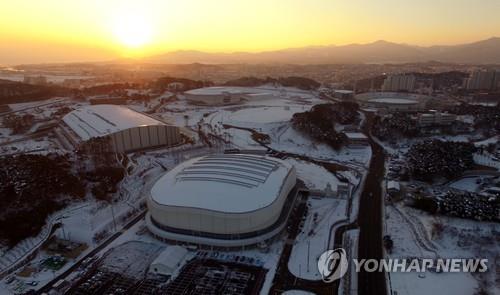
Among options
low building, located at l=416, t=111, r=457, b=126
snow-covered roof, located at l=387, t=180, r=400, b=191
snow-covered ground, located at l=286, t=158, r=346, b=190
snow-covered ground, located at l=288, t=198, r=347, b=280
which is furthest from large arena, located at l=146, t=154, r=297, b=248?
low building, located at l=416, t=111, r=457, b=126

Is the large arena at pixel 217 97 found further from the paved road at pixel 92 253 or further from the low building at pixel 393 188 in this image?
the paved road at pixel 92 253

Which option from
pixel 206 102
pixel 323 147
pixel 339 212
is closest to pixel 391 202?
pixel 339 212

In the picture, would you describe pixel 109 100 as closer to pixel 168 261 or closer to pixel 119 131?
pixel 119 131

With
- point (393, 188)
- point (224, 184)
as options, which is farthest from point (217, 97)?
point (224, 184)

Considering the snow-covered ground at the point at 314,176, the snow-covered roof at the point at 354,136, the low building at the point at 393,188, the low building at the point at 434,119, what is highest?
the low building at the point at 434,119

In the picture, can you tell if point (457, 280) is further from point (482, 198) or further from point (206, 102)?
point (206, 102)

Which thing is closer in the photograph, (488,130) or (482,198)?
(482,198)

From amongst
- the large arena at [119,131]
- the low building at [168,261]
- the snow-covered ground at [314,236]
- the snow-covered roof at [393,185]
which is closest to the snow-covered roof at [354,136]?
the snow-covered roof at [393,185]
